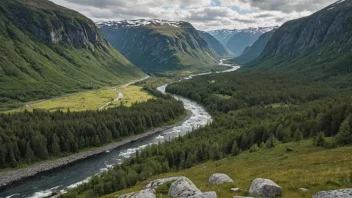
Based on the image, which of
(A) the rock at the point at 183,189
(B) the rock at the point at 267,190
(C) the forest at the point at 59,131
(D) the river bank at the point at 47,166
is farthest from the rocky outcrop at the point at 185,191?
(C) the forest at the point at 59,131

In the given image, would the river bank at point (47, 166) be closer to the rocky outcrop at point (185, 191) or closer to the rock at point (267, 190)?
the rocky outcrop at point (185, 191)

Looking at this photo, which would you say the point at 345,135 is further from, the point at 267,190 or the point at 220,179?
the point at 267,190

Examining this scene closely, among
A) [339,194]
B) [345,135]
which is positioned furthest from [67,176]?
[339,194]

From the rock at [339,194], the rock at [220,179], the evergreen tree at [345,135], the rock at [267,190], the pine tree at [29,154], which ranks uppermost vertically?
the rock at [339,194]

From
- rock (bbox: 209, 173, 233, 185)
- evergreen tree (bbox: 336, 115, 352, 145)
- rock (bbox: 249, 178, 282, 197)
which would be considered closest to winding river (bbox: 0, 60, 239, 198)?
rock (bbox: 209, 173, 233, 185)

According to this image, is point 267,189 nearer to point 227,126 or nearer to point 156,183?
point 156,183

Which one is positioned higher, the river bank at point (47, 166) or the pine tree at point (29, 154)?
the pine tree at point (29, 154)

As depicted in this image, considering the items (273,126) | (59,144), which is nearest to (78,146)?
(59,144)
